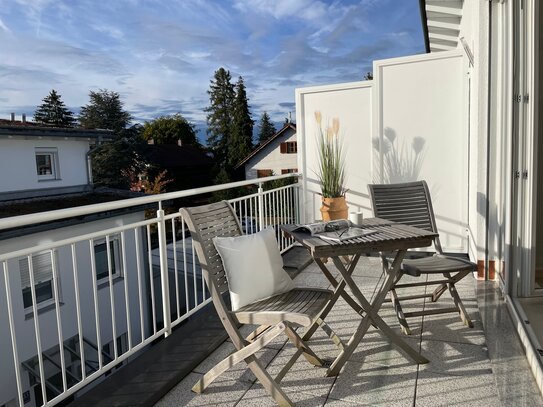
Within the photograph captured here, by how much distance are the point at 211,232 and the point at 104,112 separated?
3037 cm

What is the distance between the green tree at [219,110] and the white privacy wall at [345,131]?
3278 cm

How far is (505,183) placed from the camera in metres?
3.31

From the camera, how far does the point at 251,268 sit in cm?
250

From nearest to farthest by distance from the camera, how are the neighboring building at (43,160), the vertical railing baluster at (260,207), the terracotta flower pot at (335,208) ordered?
1. the vertical railing baluster at (260,207)
2. the terracotta flower pot at (335,208)
3. the neighboring building at (43,160)

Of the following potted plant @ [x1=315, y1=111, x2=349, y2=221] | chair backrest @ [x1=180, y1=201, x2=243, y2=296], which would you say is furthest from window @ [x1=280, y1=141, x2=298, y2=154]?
chair backrest @ [x1=180, y1=201, x2=243, y2=296]

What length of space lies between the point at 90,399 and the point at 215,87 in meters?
38.7

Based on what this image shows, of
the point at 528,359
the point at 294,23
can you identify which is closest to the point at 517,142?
the point at 528,359

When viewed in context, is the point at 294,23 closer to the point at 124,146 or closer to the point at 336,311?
the point at 124,146

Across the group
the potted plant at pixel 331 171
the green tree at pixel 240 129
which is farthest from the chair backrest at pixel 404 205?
the green tree at pixel 240 129

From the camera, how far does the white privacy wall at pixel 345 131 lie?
5516mm

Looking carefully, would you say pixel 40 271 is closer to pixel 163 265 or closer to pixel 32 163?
pixel 32 163

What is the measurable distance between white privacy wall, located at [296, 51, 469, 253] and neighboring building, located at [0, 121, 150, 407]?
2.98 meters

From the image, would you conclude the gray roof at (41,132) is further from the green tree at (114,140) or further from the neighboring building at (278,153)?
the neighboring building at (278,153)

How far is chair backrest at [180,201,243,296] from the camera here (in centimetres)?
240
